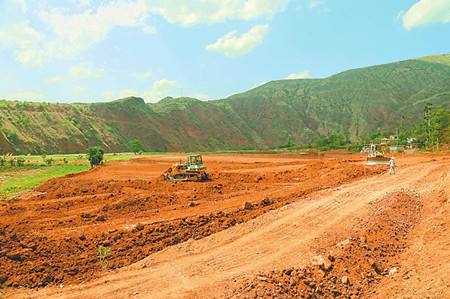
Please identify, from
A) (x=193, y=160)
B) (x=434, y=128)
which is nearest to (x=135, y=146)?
(x=434, y=128)

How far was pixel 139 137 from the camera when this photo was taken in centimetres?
8806

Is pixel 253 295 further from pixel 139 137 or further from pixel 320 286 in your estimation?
pixel 139 137

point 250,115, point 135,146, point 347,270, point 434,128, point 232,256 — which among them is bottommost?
point 347,270

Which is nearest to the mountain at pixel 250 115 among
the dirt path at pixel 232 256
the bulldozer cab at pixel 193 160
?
the bulldozer cab at pixel 193 160

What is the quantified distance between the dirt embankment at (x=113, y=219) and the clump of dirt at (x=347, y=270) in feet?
11.1

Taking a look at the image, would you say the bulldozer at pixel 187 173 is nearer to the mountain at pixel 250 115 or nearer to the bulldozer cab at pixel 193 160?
the bulldozer cab at pixel 193 160

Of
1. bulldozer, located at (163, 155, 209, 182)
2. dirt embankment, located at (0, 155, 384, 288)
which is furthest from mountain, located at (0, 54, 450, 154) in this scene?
dirt embankment, located at (0, 155, 384, 288)

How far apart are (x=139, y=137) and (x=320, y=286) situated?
274 ft

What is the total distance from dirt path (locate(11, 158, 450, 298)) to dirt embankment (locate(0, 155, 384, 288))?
1.69 ft

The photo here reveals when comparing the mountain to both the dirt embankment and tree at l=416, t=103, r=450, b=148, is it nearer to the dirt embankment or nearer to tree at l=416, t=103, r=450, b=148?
tree at l=416, t=103, r=450, b=148

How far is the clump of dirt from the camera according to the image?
714cm

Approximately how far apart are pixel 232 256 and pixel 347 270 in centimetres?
250

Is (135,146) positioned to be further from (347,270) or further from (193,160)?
(347,270)

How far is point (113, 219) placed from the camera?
43.9 feet
